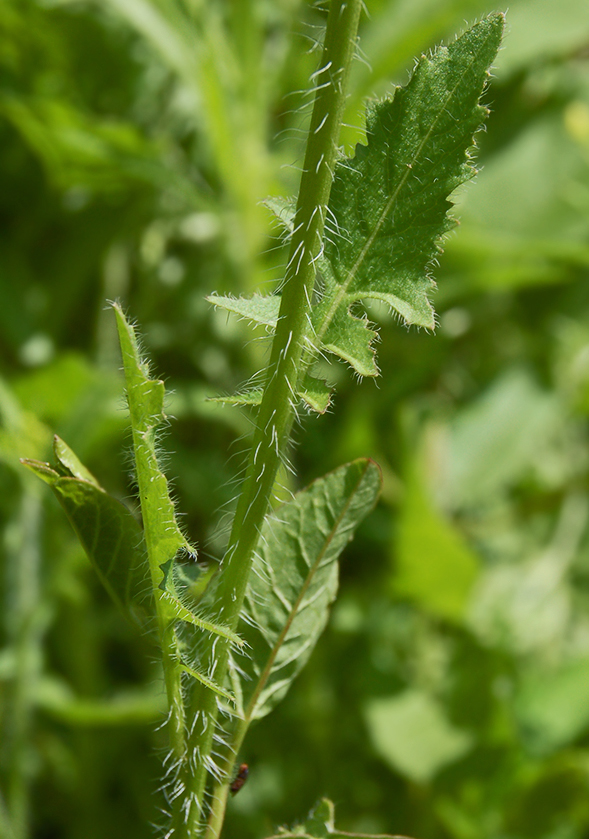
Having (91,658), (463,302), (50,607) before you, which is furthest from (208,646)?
(463,302)

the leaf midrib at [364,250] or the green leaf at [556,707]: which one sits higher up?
the leaf midrib at [364,250]

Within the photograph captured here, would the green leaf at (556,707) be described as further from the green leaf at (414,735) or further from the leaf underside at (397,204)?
the leaf underside at (397,204)

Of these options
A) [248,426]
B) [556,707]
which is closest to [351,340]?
[248,426]

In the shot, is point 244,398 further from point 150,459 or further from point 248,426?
point 248,426

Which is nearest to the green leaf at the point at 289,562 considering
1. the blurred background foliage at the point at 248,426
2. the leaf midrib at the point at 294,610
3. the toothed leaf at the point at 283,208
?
the leaf midrib at the point at 294,610

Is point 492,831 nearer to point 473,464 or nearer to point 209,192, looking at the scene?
point 473,464

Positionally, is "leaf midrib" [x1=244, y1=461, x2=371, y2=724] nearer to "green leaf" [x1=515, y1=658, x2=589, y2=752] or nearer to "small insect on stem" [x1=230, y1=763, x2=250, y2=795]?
"small insect on stem" [x1=230, y1=763, x2=250, y2=795]

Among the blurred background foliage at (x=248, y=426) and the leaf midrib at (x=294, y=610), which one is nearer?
the leaf midrib at (x=294, y=610)
